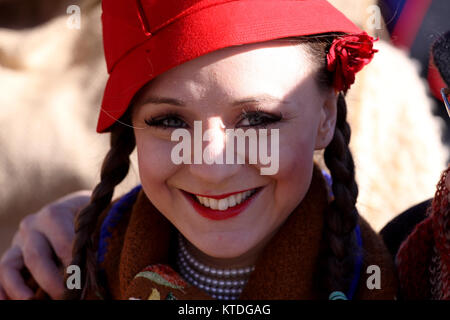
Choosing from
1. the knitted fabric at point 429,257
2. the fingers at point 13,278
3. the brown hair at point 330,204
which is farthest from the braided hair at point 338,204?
the fingers at point 13,278

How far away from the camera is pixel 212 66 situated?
1.12 m

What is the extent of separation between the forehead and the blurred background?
71 centimetres

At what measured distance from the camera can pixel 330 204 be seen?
138 centimetres

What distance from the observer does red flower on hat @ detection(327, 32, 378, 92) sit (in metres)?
1.22

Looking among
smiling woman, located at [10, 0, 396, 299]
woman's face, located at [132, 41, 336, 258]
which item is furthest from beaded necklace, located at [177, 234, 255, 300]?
woman's face, located at [132, 41, 336, 258]

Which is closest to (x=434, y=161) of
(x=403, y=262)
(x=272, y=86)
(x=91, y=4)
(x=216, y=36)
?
(x=403, y=262)

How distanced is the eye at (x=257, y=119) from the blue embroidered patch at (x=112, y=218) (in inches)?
20.6

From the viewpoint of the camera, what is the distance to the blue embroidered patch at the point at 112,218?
4.84 feet

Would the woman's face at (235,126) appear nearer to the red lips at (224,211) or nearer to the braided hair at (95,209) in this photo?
the red lips at (224,211)

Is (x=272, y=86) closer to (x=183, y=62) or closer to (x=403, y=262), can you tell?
(x=183, y=62)

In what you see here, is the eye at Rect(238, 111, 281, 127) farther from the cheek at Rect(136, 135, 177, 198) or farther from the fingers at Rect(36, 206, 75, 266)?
the fingers at Rect(36, 206, 75, 266)

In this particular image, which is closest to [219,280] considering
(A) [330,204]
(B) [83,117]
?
(A) [330,204]

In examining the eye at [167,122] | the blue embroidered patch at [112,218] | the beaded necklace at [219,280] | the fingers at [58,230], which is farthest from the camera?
the fingers at [58,230]

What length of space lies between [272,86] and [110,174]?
561 millimetres
